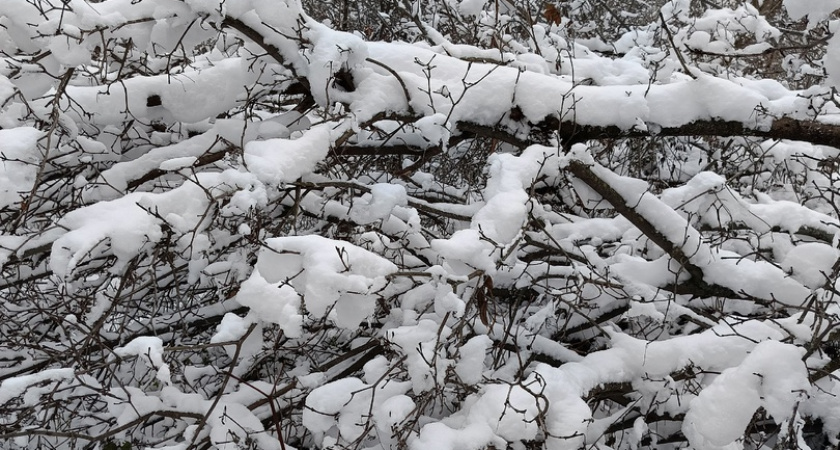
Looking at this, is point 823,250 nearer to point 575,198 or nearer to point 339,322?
point 575,198

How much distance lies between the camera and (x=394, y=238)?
290cm

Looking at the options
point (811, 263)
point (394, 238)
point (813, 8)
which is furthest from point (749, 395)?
point (394, 238)

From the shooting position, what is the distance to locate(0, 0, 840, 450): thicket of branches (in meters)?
1.87

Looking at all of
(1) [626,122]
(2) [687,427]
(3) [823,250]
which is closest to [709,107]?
(1) [626,122]

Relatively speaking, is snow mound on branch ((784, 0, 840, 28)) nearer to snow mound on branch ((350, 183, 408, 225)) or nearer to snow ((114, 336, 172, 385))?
snow mound on branch ((350, 183, 408, 225))

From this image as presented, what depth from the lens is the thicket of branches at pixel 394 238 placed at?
1874 mm

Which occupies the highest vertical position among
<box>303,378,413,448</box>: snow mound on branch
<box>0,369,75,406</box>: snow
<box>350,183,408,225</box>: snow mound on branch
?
<box>350,183,408,225</box>: snow mound on branch

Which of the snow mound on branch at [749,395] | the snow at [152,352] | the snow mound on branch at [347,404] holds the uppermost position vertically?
the snow mound on branch at [749,395]

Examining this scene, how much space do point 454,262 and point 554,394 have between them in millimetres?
790

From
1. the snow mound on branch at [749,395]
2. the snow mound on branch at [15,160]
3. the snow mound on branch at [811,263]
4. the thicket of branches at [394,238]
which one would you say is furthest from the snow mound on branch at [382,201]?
the snow mound on branch at [811,263]

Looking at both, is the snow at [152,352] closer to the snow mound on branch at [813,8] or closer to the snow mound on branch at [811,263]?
the snow mound on branch at [813,8]

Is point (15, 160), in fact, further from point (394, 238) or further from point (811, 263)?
point (811, 263)

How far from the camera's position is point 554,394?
87.2 inches

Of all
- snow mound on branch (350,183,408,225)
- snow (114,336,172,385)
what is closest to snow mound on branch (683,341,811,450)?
snow mound on branch (350,183,408,225)
